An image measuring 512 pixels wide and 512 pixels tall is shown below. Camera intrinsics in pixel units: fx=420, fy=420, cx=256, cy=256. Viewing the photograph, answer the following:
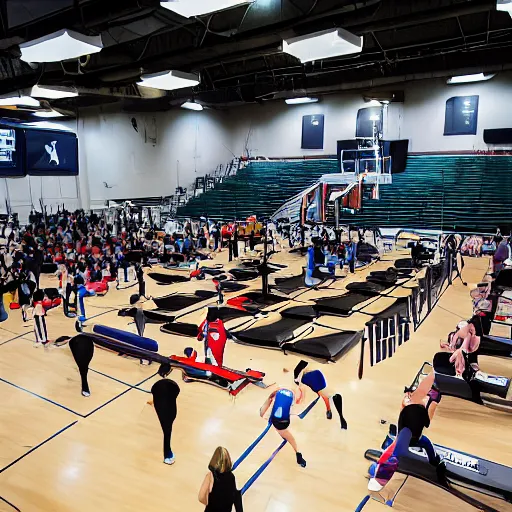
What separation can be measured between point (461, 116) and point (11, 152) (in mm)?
11937

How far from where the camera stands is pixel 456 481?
2.66 metres

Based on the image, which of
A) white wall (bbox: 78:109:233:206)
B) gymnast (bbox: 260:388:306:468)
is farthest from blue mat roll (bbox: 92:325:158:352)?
white wall (bbox: 78:109:233:206)

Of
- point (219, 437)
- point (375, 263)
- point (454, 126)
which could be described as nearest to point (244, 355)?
point (219, 437)

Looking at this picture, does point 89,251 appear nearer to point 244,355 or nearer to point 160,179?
point 244,355

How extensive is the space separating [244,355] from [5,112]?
1126cm

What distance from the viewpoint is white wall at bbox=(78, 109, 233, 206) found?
14375 mm

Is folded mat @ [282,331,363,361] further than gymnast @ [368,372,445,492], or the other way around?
folded mat @ [282,331,363,361]

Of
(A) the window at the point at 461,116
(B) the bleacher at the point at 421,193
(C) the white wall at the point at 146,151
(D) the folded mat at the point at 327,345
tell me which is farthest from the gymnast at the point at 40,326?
(A) the window at the point at 461,116

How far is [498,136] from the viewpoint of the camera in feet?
38.9

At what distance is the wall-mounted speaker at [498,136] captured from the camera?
11.7 meters

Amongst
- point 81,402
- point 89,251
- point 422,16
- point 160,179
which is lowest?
point 81,402

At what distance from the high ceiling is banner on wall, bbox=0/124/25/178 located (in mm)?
1313

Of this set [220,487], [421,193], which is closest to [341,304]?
[220,487]

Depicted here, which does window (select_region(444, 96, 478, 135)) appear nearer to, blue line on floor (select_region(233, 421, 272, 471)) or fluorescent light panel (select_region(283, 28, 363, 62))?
fluorescent light panel (select_region(283, 28, 363, 62))
